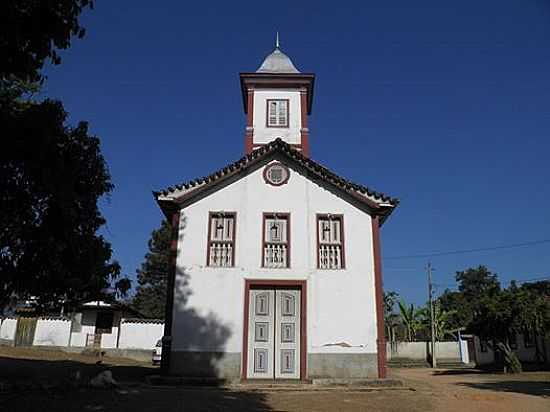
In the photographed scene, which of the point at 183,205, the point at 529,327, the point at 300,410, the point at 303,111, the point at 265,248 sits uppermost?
the point at 303,111

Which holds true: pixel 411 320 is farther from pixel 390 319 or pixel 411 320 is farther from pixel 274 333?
pixel 274 333

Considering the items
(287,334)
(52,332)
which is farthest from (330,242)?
(52,332)

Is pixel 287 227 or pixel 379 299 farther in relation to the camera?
pixel 287 227

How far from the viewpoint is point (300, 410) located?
10094mm

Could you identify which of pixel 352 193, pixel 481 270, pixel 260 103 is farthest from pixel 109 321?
pixel 481 270

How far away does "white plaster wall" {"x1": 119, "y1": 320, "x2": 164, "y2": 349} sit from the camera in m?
36.8

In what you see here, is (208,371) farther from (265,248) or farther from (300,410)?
(300,410)

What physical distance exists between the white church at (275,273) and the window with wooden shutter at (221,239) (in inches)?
1.3

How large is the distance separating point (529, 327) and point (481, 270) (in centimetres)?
7041

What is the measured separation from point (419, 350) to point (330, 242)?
2721cm

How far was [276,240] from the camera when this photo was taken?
52.5 feet

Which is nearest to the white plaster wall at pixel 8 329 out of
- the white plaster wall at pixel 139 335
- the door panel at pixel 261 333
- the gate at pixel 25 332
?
the gate at pixel 25 332

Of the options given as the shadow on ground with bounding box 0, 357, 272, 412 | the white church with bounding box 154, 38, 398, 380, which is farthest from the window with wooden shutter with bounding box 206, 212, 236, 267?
the shadow on ground with bounding box 0, 357, 272, 412

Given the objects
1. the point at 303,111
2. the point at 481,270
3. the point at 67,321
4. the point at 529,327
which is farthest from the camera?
the point at 481,270
